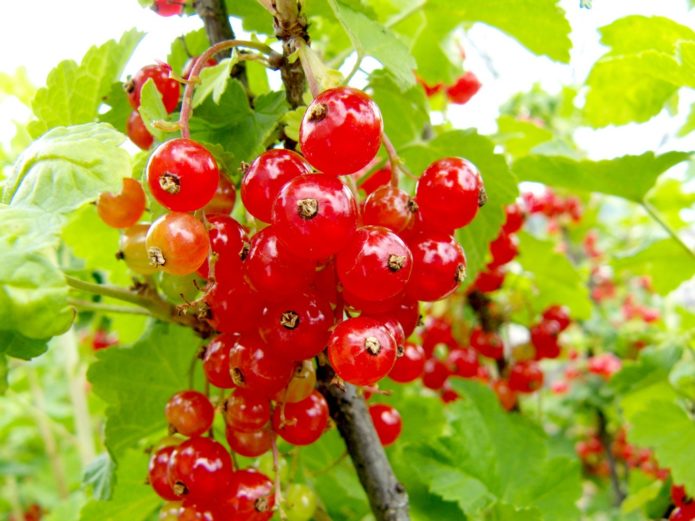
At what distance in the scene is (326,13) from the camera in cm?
94

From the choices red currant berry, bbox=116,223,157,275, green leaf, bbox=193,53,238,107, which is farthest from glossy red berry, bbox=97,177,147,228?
green leaf, bbox=193,53,238,107

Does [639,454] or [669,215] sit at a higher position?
[669,215]

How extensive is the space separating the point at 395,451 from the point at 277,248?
770 millimetres

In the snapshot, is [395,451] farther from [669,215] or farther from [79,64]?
[669,215]

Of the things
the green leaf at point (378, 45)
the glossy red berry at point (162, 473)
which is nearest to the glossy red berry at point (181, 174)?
the green leaf at point (378, 45)

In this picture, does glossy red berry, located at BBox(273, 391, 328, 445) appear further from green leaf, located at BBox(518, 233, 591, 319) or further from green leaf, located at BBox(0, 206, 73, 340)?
green leaf, located at BBox(518, 233, 591, 319)

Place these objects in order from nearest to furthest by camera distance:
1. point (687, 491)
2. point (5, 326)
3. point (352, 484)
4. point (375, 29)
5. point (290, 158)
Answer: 1. point (5, 326)
2. point (290, 158)
3. point (375, 29)
4. point (687, 491)
5. point (352, 484)

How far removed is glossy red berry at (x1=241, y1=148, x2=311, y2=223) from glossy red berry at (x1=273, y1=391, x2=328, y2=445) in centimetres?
26

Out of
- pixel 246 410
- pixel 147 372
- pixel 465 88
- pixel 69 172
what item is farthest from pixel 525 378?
pixel 69 172

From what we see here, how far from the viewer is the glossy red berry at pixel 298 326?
2.27 ft

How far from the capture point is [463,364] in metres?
1.81

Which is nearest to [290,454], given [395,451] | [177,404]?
[177,404]

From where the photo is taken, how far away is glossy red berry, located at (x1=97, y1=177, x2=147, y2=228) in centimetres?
85

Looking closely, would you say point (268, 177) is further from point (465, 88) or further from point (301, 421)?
point (465, 88)
